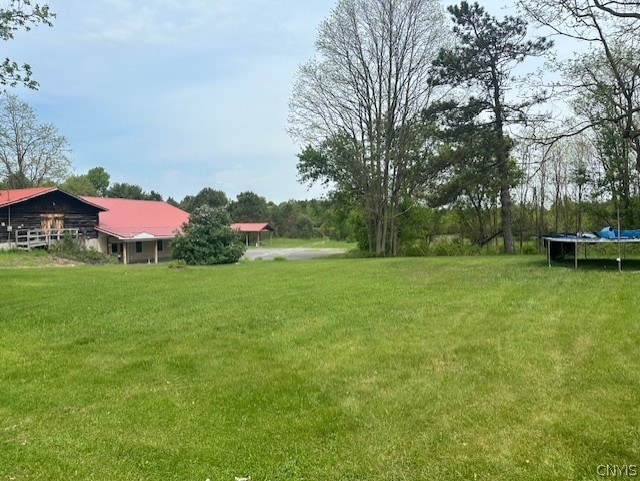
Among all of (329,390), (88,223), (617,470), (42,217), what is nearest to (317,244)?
(88,223)

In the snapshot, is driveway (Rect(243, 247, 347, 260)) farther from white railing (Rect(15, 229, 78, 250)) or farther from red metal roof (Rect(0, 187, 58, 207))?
red metal roof (Rect(0, 187, 58, 207))

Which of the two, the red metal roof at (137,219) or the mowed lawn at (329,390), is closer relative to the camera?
the mowed lawn at (329,390)

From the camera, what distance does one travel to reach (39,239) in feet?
91.0

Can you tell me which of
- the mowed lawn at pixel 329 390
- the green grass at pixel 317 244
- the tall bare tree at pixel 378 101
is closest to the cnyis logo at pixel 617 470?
the mowed lawn at pixel 329 390

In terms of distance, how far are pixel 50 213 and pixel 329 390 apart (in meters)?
30.6

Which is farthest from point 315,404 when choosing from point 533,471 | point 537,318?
point 537,318

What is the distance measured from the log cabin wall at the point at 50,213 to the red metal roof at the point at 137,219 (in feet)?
3.13

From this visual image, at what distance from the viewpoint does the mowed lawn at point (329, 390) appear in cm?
274

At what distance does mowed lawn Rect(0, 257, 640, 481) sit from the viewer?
108 inches

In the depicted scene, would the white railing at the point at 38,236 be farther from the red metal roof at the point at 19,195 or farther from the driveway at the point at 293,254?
the driveway at the point at 293,254

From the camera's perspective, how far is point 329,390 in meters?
3.93

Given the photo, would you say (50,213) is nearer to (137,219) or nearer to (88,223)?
(88,223)

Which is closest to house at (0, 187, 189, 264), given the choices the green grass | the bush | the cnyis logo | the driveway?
the bush

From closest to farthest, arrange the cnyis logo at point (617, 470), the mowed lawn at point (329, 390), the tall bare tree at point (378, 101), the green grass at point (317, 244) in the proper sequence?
the cnyis logo at point (617, 470)
the mowed lawn at point (329, 390)
the tall bare tree at point (378, 101)
the green grass at point (317, 244)
